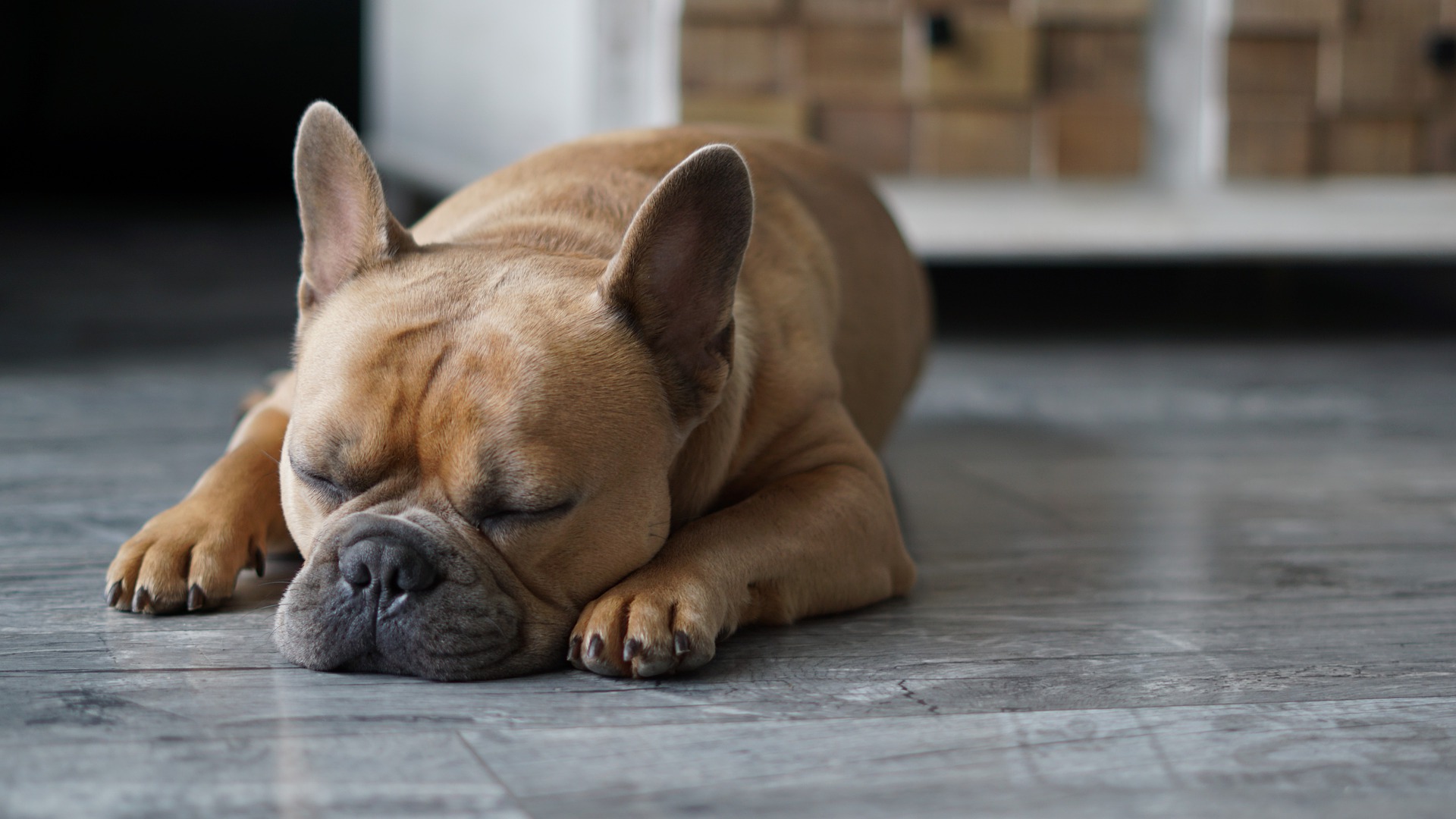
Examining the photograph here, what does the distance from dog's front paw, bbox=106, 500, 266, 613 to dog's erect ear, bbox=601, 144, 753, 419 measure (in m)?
0.61

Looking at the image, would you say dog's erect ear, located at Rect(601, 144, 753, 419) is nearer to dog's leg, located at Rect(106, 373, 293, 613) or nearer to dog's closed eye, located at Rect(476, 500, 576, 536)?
dog's closed eye, located at Rect(476, 500, 576, 536)

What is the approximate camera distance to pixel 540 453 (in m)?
1.58

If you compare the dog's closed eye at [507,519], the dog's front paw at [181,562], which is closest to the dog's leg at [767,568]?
the dog's closed eye at [507,519]

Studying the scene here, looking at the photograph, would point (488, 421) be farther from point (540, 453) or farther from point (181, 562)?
point (181, 562)

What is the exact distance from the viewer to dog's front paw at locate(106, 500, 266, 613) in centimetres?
180

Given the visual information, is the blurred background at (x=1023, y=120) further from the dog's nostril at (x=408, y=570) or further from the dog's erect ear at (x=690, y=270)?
the dog's nostril at (x=408, y=570)

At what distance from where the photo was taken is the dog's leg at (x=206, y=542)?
71.0 inches

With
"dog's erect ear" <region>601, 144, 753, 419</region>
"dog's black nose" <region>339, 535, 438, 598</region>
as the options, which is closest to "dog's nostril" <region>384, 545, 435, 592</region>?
"dog's black nose" <region>339, 535, 438, 598</region>

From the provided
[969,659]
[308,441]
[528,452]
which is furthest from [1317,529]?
[308,441]

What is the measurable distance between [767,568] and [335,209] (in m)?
0.73

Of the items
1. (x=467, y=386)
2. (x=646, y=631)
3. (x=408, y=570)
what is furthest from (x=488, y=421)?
(x=646, y=631)

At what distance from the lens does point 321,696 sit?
5.00ft

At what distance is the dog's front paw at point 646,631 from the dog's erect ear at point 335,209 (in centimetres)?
56

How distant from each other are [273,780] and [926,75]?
3360mm
